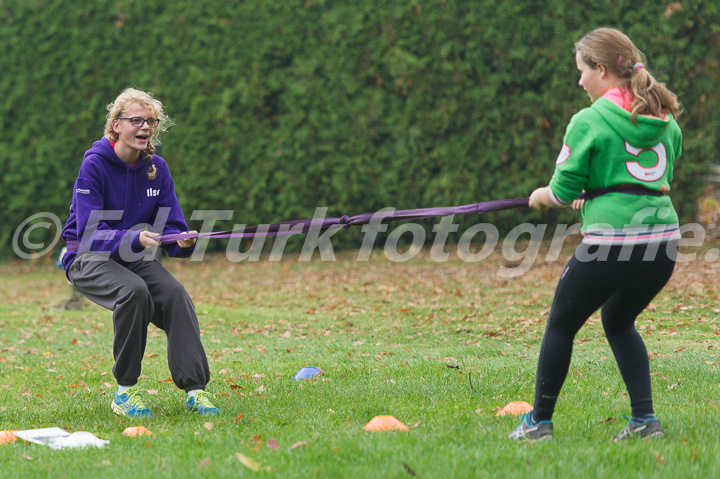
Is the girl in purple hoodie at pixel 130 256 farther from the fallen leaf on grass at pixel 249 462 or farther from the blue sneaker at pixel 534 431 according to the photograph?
the blue sneaker at pixel 534 431

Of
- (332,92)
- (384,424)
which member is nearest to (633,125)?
(384,424)

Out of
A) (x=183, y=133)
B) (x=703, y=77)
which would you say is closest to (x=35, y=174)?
(x=183, y=133)

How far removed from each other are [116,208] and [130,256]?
0.32m

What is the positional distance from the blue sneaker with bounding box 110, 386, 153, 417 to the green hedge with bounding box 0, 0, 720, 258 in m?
8.62

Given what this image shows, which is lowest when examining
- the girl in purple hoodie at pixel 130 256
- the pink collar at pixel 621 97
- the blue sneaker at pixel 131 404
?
the blue sneaker at pixel 131 404

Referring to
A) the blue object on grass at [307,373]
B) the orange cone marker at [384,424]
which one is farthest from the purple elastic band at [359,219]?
the blue object on grass at [307,373]

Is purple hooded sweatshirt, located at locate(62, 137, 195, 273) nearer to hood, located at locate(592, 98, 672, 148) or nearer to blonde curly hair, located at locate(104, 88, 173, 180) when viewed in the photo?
blonde curly hair, located at locate(104, 88, 173, 180)

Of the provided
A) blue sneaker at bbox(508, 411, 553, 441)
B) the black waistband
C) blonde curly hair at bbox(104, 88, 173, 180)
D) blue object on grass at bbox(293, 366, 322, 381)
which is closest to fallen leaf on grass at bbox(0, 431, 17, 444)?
blonde curly hair at bbox(104, 88, 173, 180)

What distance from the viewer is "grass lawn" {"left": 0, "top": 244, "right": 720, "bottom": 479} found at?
3691mm

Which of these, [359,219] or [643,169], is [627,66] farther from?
[359,219]

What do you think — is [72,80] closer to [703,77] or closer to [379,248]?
[379,248]

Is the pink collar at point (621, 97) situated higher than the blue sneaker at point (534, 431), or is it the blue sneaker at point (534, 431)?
the pink collar at point (621, 97)

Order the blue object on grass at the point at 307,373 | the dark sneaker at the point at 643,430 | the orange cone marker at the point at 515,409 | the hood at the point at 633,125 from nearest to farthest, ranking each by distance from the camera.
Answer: the hood at the point at 633,125 < the dark sneaker at the point at 643,430 < the orange cone marker at the point at 515,409 < the blue object on grass at the point at 307,373

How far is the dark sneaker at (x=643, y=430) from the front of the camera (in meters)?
3.84
